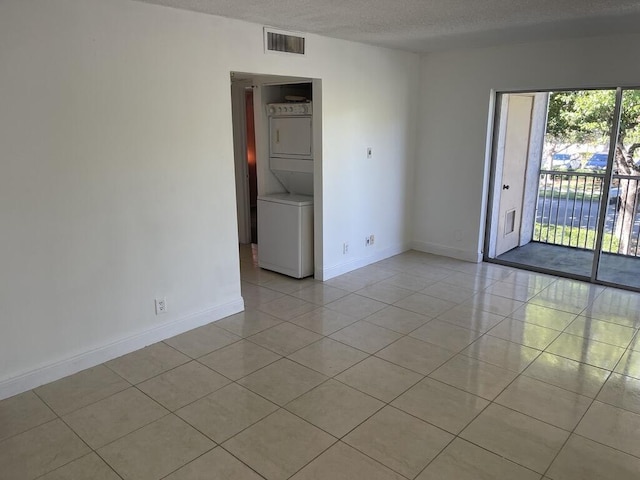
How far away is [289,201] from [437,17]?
212 cm

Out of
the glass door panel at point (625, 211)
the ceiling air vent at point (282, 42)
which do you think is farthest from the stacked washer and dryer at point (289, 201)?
the glass door panel at point (625, 211)

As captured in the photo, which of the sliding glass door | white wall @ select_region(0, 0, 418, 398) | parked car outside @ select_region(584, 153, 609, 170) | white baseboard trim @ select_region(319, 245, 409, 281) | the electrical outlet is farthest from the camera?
parked car outside @ select_region(584, 153, 609, 170)

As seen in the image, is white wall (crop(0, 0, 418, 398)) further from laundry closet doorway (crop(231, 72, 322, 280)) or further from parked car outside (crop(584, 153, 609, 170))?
parked car outside (crop(584, 153, 609, 170))

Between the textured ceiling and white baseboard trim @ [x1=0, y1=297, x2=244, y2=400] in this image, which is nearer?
white baseboard trim @ [x1=0, y1=297, x2=244, y2=400]

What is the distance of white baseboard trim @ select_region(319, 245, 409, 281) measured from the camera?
4.78 metres

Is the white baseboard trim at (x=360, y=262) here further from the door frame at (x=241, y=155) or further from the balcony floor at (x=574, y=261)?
the door frame at (x=241, y=155)

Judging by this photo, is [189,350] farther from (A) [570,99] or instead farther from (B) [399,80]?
(A) [570,99]

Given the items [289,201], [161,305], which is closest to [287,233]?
[289,201]

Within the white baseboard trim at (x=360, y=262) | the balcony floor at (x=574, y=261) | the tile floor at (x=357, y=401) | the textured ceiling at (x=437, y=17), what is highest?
the textured ceiling at (x=437, y=17)

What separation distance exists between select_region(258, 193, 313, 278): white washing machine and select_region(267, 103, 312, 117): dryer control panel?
85cm

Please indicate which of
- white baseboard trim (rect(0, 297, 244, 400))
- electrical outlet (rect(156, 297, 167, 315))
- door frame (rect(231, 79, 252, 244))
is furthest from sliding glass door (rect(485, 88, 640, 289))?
electrical outlet (rect(156, 297, 167, 315))

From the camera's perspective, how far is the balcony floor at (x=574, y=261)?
4.91 meters

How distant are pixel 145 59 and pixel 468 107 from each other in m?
3.44

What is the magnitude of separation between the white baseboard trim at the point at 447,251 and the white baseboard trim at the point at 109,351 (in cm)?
270
